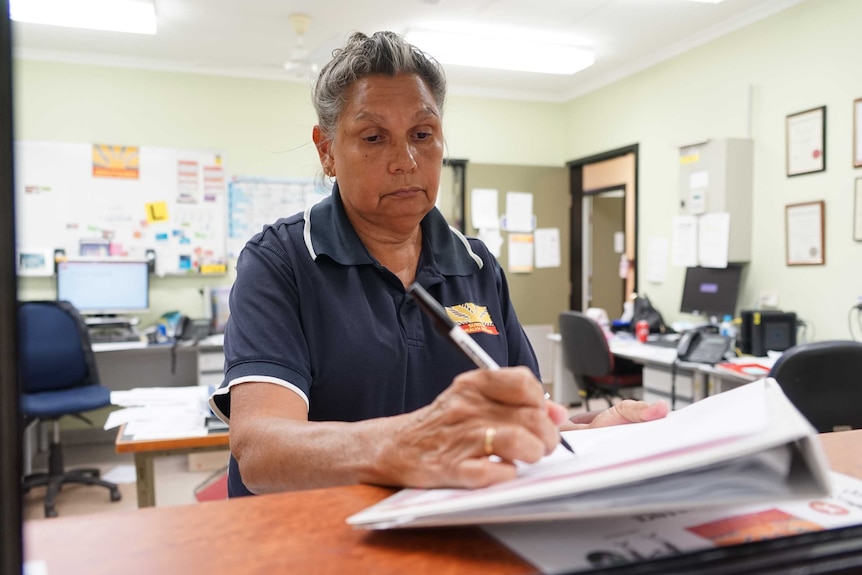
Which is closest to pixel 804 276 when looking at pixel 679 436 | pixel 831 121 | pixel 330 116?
pixel 831 121

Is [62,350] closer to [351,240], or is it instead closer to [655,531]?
[351,240]

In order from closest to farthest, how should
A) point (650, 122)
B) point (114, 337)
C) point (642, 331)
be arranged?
point (642, 331)
point (114, 337)
point (650, 122)

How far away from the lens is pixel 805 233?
363 centimetres

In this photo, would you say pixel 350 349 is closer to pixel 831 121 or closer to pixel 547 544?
pixel 547 544

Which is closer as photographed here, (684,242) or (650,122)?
(684,242)

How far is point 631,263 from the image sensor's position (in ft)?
17.7

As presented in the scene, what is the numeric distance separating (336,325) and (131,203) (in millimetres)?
4395

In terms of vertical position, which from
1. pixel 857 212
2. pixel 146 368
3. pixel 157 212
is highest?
pixel 157 212

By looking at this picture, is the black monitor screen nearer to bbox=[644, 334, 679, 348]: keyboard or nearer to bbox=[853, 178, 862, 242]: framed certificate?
bbox=[644, 334, 679, 348]: keyboard

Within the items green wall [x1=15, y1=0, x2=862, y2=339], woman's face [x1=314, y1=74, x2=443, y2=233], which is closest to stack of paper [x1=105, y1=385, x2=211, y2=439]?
green wall [x1=15, y1=0, x2=862, y2=339]

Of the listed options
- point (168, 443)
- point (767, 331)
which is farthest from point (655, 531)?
point (767, 331)

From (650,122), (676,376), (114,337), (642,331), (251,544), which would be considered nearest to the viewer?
(251,544)

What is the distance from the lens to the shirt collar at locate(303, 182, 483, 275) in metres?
1.07

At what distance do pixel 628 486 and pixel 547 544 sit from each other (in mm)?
70
